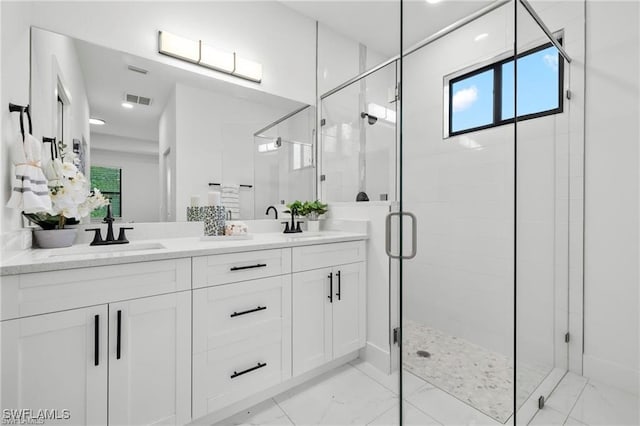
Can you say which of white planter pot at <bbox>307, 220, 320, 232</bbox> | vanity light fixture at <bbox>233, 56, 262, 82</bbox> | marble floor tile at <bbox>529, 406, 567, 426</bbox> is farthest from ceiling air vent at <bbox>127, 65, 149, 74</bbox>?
marble floor tile at <bbox>529, 406, 567, 426</bbox>

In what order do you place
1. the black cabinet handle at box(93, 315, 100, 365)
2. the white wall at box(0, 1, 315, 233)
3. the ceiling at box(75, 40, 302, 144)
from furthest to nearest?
the ceiling at box(75, 40, 302, 144) → the white wall at box(0, 1, 315, 233) → the black cabinet handle at box(93, 315, 100, 365)

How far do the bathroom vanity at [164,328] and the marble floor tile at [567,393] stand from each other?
1.23 metres

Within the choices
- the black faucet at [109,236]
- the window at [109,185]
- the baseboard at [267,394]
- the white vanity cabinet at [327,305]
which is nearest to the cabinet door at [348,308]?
the white vanity cabinet at [327,305]

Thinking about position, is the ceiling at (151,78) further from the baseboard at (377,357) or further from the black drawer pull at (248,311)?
the baseboard at (377,357)

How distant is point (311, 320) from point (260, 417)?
0.54m

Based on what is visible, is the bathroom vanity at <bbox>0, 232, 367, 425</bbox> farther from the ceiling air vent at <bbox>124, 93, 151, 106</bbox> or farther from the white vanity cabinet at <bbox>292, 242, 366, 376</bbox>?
the ceiling air vent at <bbox>124, 93, 151, 106</bbox>

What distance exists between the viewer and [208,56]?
197 cm

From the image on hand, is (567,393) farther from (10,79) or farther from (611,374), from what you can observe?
(10,79)

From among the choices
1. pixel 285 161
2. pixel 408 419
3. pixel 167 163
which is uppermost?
pixel 285 161

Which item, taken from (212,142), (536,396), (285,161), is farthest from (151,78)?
(536,396)

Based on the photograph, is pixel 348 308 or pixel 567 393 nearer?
pixel 567 393

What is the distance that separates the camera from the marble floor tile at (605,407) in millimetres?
1397

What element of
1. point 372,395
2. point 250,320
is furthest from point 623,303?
point 250,320

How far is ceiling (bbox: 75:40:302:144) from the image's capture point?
5.31ft
